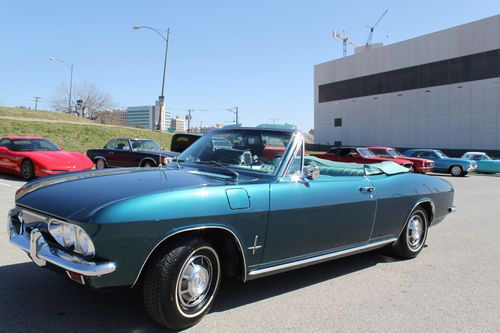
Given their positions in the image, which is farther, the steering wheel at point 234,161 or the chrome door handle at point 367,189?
the chrome door handle at point 367,189

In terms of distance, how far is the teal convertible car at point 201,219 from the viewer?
110 inches

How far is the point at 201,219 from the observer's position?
3.08m

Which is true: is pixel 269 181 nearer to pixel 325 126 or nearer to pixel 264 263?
pixel 264 263

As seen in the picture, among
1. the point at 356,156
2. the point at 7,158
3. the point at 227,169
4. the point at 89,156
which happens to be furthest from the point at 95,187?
the point at 356,156

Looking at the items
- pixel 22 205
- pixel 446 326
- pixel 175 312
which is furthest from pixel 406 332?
pixel 22 205

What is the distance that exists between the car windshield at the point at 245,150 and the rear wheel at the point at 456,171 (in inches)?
831

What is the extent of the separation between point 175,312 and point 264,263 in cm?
87

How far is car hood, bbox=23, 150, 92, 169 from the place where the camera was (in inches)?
461

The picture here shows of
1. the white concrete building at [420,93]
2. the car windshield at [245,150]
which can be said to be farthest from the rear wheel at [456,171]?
the white concrete building at [420,93]

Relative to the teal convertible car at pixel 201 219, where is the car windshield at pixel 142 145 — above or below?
above

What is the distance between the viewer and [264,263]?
11.6ft

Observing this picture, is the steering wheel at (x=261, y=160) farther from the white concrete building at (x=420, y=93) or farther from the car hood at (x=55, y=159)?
the white concrete building at (x=420, y=93)

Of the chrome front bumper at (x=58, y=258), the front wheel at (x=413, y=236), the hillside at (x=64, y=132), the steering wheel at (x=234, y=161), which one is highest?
the hillside at (x=64, y=132)

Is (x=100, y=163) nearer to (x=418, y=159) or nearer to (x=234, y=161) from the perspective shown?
(x=234, y=161)
